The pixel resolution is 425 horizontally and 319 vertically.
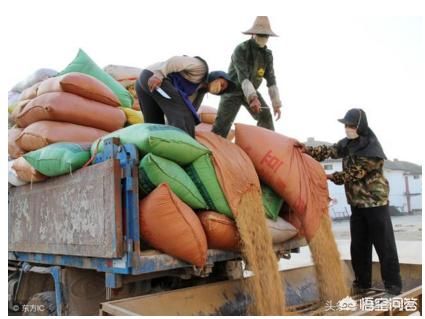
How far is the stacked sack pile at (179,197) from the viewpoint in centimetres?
225

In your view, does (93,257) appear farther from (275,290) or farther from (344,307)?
(344,307)

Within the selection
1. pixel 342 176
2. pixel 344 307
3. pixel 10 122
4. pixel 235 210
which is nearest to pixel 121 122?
pixel 10 122

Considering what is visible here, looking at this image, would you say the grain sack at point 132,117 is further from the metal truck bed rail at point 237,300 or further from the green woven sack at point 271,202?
the metal truck bed rail at point 237,300

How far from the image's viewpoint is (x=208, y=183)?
2525 millimetres

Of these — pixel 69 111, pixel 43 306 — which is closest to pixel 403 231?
pixel 69 111

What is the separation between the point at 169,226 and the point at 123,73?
2.80 m

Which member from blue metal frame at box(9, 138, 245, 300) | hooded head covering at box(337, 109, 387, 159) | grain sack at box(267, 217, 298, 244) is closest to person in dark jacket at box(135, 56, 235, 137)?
blue metal frame at box(9, 138, 245, 300)

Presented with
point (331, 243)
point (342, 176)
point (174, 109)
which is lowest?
point (331, 243)

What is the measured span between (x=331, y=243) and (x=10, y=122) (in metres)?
3.06

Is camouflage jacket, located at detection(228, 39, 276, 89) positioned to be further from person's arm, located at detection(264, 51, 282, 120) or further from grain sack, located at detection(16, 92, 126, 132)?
grain sack, located at detection(16, 92, 126, 132)

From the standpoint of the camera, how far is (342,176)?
124 inches

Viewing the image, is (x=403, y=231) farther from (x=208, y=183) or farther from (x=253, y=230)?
(x=208, y=183)

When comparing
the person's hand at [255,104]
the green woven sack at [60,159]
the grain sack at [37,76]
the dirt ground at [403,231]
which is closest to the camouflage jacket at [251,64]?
the person's hand at [255,104]

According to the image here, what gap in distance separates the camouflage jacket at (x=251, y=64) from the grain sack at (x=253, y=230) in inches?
41.6
